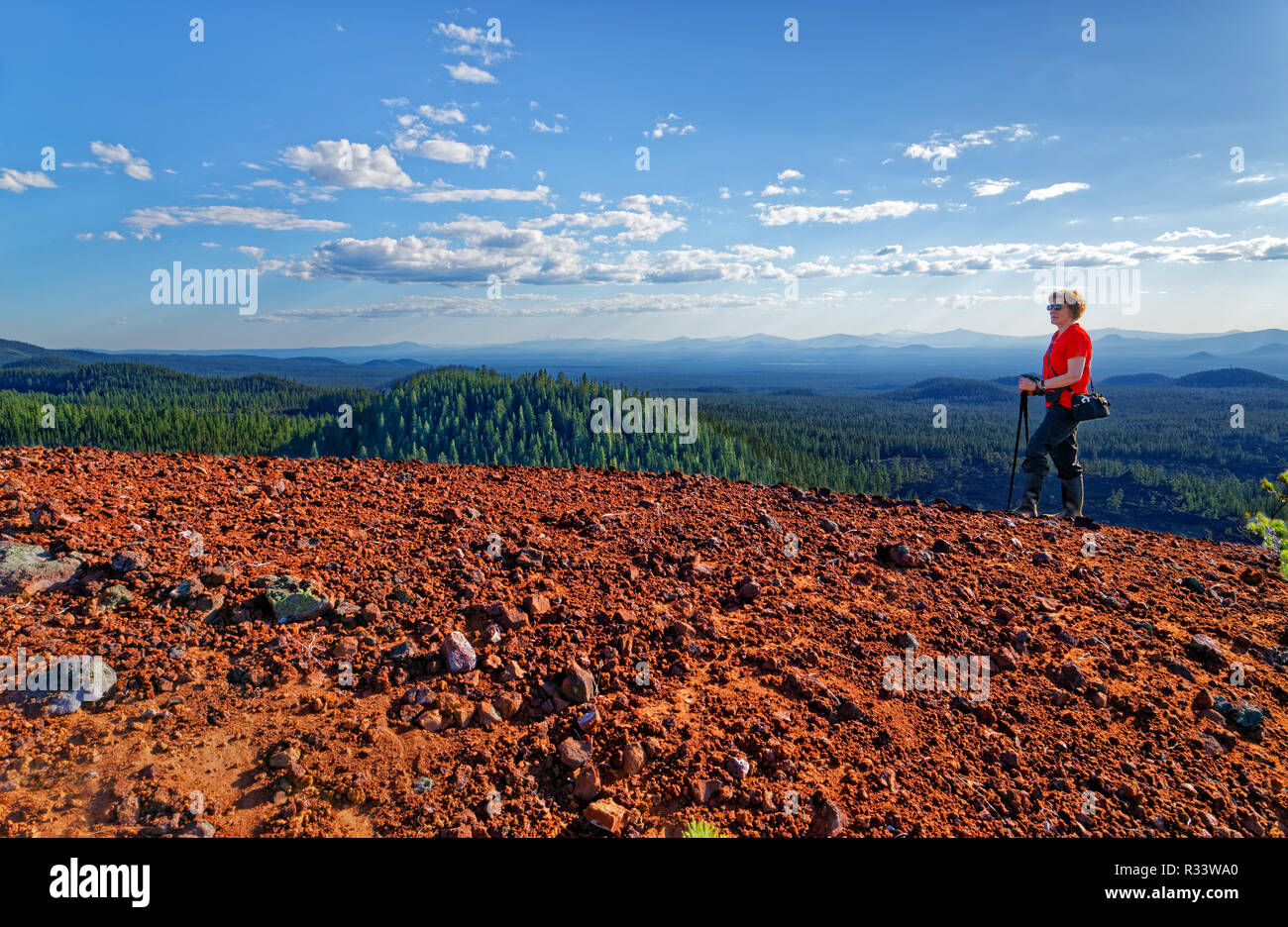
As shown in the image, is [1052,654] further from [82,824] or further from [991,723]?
[82,824]

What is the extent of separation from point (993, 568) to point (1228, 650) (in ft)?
8.12

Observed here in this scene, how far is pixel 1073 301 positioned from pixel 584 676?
1143 cm

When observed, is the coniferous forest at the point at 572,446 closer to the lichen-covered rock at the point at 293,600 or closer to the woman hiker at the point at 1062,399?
the woman hiker at the point at 1062,399

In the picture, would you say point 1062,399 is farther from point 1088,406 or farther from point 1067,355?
point 1067,355

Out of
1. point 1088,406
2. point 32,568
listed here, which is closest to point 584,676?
point 32,568

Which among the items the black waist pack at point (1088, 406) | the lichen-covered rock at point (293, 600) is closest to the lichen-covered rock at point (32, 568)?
the lichen-covered rock at point (293, 600)

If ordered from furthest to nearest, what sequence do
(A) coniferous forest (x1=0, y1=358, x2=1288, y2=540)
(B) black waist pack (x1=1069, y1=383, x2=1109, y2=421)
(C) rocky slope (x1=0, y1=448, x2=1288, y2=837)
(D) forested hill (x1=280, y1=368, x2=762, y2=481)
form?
(D) forested hill (x1=280, y1=368, x2=762, y2=481)
(A) coniferous forest (x1=0, y1=358, x2=1288, y2=540)
(B) black waist pack (x1=1069, y1=383, x2=1109, y2=421)
(C) rocky slope (x1=0, y1=448, x2=1288, y2=837)

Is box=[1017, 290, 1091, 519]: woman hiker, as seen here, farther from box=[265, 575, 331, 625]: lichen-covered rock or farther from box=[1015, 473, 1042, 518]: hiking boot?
box=[265, 575, 331, 625]: lichen-covered rock

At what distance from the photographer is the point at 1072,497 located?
1240cm

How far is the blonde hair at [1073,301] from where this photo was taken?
11.6m

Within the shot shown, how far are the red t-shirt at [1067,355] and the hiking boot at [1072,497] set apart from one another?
1.58 metres

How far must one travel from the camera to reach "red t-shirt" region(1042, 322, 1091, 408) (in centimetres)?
1147

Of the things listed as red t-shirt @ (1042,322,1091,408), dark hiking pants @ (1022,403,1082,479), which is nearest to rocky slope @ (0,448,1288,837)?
dark hiking pants @ (1022,403,1082,479)

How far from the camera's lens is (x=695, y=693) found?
5621mm
